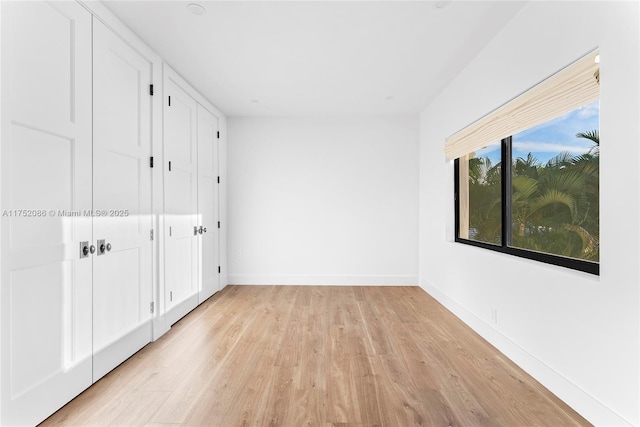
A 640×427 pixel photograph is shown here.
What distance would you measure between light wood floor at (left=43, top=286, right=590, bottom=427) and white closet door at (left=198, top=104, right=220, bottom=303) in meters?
0.83

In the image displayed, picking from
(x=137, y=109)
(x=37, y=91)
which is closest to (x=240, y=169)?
(x=137, y=109)

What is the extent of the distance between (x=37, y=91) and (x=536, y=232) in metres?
3.37

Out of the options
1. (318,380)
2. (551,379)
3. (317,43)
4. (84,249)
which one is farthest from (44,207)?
(551,379)

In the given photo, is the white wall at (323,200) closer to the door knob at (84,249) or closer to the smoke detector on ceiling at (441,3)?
the smoke detector on ceiling at (441,3)

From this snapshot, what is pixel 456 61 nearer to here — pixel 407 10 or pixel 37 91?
pixel 407 10

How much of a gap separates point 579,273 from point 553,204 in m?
0.60

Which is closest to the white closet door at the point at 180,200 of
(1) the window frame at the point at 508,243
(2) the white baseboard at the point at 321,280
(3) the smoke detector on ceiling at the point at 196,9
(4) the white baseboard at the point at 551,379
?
(3) the smoke detector on ceiling at the point at 196,9

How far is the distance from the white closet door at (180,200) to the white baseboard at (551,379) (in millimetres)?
2973

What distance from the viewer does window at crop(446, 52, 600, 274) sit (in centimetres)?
192

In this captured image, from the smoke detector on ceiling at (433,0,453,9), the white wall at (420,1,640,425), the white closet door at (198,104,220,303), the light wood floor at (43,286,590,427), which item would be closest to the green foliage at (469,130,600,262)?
the white wall at (420,1,640,425)

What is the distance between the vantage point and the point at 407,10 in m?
2.33

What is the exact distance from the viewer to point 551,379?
203 cm

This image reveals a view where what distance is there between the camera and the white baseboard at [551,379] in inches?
65.6

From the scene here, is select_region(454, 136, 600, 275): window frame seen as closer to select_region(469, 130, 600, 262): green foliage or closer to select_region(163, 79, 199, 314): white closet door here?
select_region(469, 130, 600, 262): green foliage
